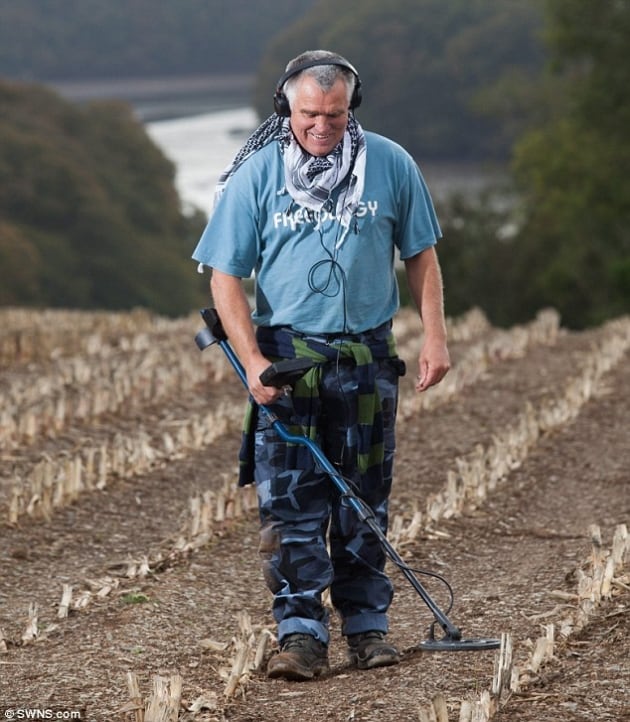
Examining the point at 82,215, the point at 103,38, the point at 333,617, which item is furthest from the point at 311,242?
the point at 103,38

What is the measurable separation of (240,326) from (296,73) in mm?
858

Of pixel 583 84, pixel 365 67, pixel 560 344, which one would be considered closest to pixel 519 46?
pixel 365 67

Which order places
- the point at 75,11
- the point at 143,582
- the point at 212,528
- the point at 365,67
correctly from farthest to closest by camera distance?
the point at 75,11, the point at 365,67, the point at 212,528, the point at 143,582

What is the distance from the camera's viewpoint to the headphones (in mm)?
5223

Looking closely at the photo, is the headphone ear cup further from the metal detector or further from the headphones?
the metal detector

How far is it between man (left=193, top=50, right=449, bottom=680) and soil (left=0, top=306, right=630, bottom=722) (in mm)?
305

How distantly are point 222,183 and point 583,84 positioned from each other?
1513 inches

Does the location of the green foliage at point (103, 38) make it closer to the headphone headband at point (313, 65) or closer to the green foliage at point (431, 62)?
the green foliage at point (431, 62)

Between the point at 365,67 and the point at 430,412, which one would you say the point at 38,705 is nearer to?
the point at 430,412

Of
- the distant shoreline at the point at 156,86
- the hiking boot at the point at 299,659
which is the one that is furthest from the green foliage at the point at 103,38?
the hiking boot at the point at 299,659

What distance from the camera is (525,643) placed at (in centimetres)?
553

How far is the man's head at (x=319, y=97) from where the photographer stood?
520cm

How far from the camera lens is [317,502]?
17.9 ft

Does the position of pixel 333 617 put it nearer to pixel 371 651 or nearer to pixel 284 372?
pixel 371 651
